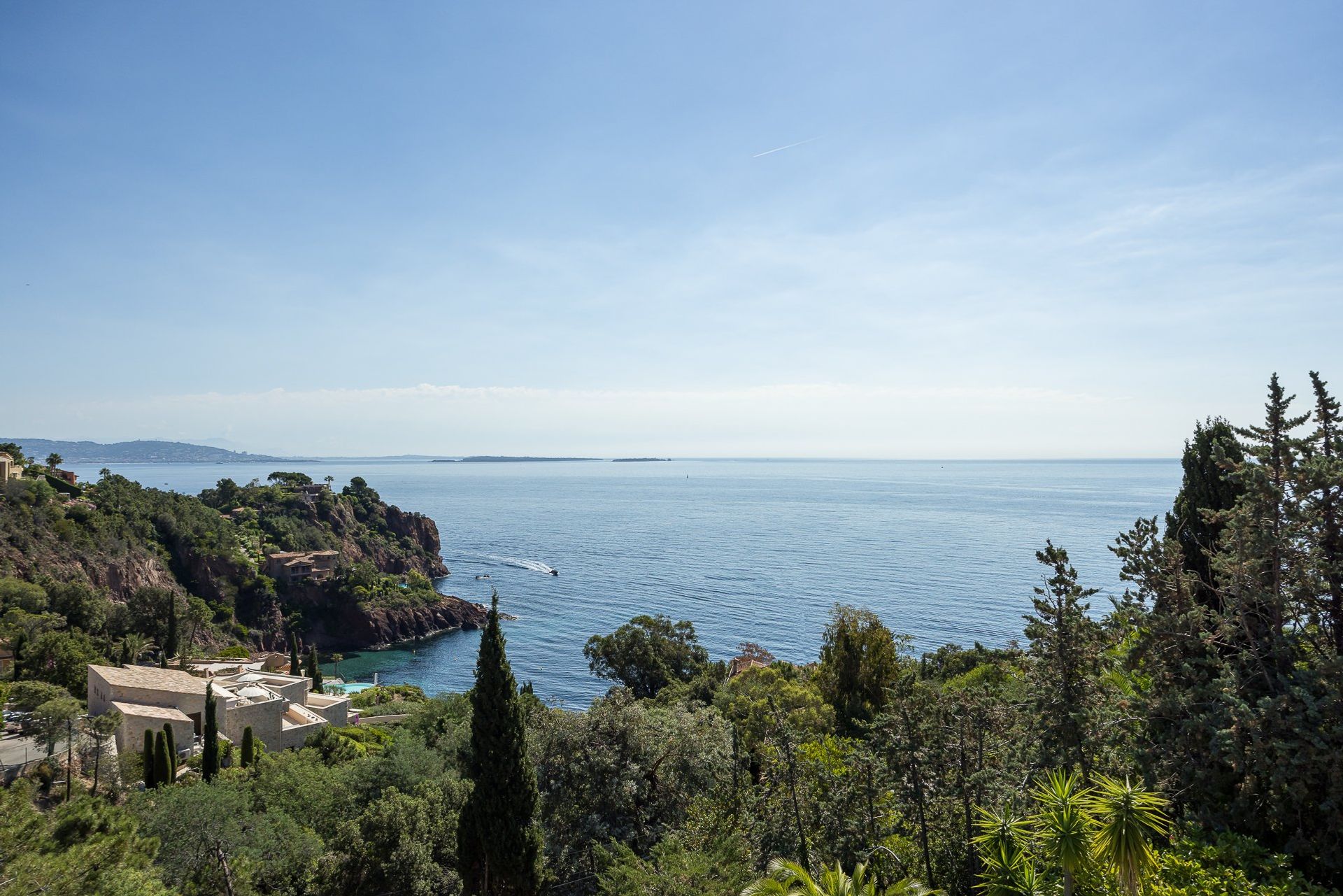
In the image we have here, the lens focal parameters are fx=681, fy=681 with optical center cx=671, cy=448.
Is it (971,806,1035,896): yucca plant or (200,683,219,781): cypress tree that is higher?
(971,806,1035,896): yucca plant

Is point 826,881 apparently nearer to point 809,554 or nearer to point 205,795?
point 205,795

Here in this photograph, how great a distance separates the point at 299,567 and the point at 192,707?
54543 mm

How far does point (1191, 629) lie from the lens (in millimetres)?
11023

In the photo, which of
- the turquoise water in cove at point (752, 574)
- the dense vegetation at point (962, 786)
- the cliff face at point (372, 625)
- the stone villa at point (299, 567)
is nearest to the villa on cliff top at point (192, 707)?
the dense vegetation at point (962, 786)

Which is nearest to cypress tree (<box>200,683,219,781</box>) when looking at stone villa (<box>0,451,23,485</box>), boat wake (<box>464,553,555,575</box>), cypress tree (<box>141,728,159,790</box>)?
cypress tree (<box>141,728,159,790</box>)

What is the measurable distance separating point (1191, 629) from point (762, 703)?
20477 mm

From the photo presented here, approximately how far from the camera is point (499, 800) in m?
16.5

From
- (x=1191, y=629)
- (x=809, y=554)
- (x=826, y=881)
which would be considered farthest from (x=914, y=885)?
(x=809, y=554)

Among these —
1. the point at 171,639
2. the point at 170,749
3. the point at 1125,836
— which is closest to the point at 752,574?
the point at 171,639

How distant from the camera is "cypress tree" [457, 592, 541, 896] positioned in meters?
16.4

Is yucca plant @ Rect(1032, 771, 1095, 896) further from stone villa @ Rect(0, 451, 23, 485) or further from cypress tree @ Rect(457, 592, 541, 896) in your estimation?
stone villa @ Rect(0, 451, 23, 485)

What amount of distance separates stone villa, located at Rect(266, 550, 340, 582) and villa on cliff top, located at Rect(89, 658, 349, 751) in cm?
4682

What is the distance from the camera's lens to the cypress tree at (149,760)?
26.0m

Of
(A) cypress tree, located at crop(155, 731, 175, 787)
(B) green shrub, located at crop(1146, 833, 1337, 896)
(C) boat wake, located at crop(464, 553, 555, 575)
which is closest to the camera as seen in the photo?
(B) green shrub, located at crop(1146, 833, 1337, 896)
